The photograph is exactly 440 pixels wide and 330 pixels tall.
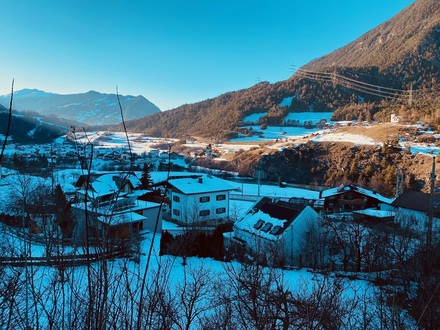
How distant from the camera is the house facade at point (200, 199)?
18984 mm

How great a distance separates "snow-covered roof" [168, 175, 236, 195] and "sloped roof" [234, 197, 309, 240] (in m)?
5.52

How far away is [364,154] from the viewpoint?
39.8 meters

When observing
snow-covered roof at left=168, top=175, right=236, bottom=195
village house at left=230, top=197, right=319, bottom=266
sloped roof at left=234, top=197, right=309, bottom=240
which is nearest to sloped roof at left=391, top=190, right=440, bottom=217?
village house at left=230, top=197, right=319, bottom=266

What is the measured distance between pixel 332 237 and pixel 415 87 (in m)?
86.5

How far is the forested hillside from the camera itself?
250 ft

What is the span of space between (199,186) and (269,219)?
7822mm

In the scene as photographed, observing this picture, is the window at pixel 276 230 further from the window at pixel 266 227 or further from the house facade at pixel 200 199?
the house facade at pixel 200 199

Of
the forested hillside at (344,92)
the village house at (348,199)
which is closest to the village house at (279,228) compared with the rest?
the village house at (348,199)

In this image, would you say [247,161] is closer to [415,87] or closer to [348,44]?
[415,87]

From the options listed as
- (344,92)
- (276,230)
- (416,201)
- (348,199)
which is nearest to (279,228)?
(276,230)

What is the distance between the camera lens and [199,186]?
65.8 feet

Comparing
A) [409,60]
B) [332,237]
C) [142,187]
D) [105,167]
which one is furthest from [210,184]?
[409,60]

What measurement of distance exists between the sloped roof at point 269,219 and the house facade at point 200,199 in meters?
5.03

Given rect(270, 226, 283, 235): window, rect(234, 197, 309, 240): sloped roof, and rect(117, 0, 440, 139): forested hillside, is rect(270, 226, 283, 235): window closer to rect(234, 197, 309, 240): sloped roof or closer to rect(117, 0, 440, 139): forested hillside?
rect(234, 197, 309, 240): sloped roof
